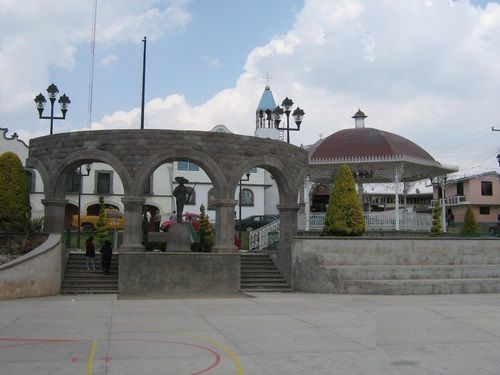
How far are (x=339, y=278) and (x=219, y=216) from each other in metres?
4.21

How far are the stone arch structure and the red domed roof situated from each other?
7952mm

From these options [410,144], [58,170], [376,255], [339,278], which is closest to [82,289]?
[58,170]

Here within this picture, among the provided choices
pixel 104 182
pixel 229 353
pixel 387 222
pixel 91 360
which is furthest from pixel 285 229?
pixel 104 182

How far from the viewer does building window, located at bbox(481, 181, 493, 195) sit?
183 feet

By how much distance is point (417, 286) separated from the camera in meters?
17.4

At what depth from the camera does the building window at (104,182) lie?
47.4 meters

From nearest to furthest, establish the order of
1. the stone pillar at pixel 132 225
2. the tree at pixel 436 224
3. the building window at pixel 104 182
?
the stone pillar at pixel 132 225 → the tree at pixel 436 224 → the building window at pixel 104 182

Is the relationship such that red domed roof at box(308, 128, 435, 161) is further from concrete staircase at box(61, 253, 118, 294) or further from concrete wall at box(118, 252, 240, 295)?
concrete staircase at box(61, 253, 118, 294)

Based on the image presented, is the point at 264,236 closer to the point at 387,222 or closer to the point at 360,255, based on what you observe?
the point at 387,222

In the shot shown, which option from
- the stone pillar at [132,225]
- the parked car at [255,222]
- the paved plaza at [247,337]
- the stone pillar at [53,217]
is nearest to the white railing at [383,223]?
the stone pillar at [132,225]

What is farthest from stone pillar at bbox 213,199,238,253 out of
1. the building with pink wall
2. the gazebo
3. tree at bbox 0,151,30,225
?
the building with pink wall

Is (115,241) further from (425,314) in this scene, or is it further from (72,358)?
(72,358)

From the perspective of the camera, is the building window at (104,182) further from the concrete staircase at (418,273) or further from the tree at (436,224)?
the concrete staircase at (418,273)

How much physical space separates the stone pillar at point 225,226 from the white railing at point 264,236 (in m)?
5.05
